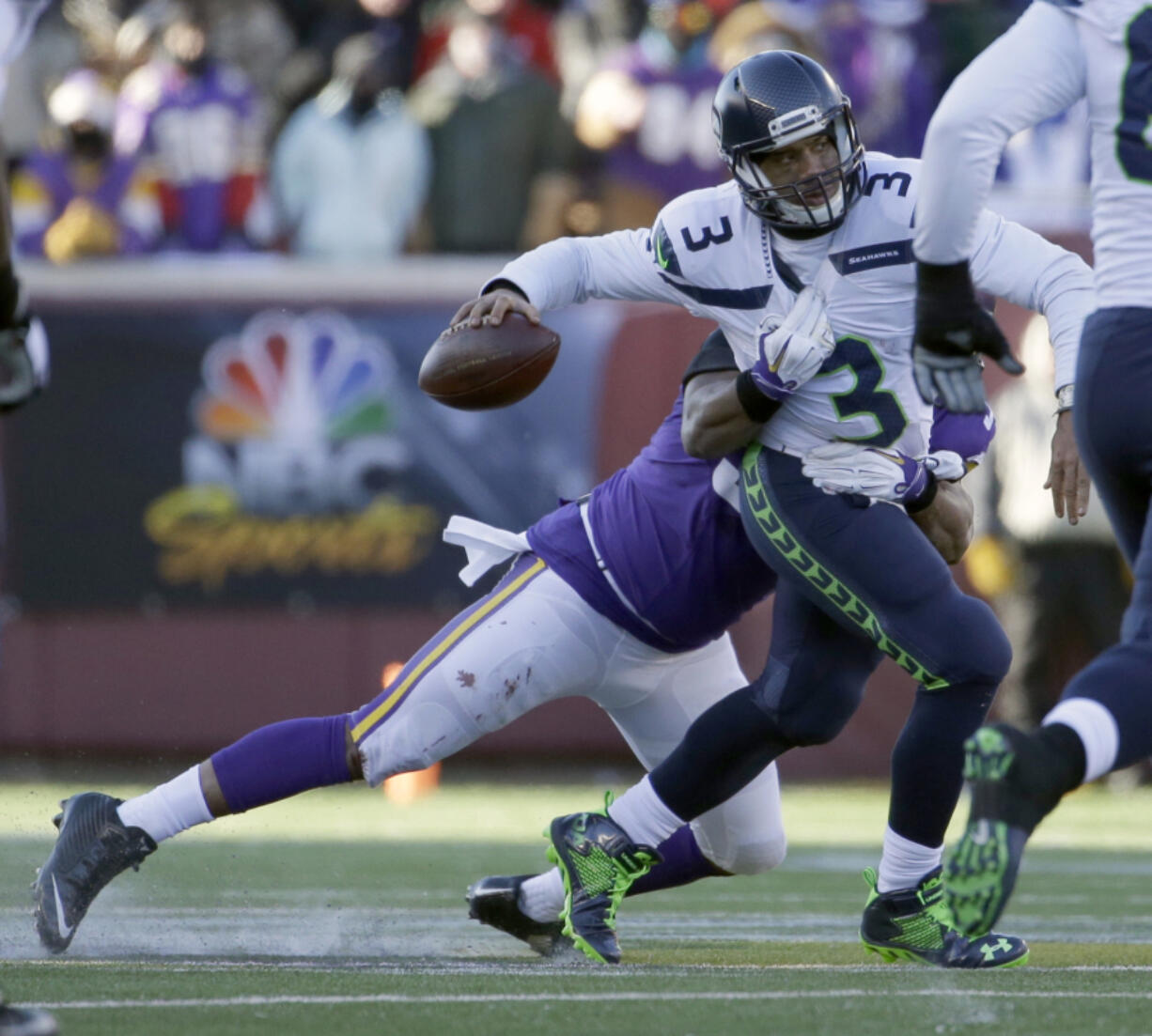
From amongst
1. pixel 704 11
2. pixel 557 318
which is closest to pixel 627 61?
pixel 704 11

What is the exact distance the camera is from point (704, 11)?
1030cm

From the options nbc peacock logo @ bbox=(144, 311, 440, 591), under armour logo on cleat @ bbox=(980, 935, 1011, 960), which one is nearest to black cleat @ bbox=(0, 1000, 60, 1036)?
under armour logo on cleat @ bbox=(980, 935, 1011, 960)

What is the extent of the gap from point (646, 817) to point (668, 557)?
52cm

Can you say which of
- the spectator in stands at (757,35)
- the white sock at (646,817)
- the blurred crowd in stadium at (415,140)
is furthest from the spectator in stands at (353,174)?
the white sock at (646,817)

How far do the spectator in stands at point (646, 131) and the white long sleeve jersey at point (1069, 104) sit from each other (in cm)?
659

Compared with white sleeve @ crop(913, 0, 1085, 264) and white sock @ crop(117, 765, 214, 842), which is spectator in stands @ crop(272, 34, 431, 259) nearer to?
white sock @ crop(117, 765, 214, 842)

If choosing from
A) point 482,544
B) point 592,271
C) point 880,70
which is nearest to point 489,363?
point 592,271

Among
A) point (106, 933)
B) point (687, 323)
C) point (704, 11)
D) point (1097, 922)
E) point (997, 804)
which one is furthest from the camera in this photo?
point (704, 11)

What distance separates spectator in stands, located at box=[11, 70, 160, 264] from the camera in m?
9.59

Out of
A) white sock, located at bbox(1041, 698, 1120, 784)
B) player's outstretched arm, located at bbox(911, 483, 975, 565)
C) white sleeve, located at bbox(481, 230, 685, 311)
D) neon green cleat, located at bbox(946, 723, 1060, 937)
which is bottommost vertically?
neon green cleat, located at bbox(946, 723, 1060, 937)

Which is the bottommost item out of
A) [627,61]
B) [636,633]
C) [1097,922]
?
[1097,922]

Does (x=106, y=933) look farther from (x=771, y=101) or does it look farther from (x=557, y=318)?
(x=557, y=318)

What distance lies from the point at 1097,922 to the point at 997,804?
2.17 metres

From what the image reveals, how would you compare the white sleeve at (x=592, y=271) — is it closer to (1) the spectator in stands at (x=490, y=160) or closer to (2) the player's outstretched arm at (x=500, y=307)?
(2) the player's outstretched arm at (x=500, y=307)
